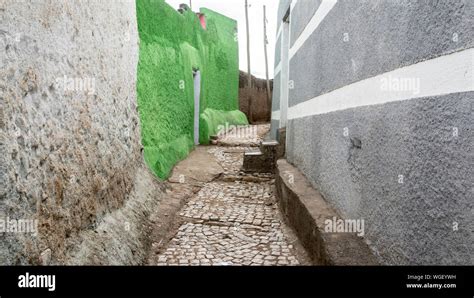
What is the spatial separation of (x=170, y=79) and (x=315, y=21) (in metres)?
3.90

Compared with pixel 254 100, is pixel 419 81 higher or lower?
lower

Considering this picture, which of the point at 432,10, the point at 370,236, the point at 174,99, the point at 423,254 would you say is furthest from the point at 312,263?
the point at 174,99

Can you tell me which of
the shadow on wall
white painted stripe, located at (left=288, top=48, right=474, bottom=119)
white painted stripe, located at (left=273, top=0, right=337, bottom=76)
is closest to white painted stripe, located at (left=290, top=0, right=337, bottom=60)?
white painted stripe, located at (left=273, top=0, right=337, bottom=76)

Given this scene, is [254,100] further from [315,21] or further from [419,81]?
[419,81]

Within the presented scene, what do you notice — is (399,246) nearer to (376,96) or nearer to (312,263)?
(376,96)

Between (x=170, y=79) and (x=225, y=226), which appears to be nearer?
(x=225, y=226)

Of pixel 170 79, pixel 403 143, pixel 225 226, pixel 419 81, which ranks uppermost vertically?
pixel 170 79

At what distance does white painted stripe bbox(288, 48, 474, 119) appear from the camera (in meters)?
1.75

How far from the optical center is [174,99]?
8547mm

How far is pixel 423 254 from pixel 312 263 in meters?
1.69

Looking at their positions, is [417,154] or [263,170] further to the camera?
[263,170]

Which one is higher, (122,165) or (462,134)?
(462,134)

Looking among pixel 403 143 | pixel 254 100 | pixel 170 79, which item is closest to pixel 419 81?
pixel 403 143

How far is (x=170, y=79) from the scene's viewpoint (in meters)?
8.18
